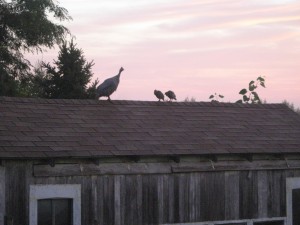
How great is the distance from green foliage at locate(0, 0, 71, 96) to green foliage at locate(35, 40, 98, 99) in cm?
108

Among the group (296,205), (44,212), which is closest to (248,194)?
(296,205)

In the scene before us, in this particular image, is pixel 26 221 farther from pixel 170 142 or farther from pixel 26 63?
pixel 26 63

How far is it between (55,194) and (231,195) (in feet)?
15.5

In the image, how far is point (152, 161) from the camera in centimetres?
1923

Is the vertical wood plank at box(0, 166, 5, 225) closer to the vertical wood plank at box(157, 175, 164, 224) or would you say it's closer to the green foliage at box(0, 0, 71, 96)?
the vertical wood plank at box(157, 175, 164, 224)

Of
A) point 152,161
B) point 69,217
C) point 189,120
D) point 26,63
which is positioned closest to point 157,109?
point 189,120

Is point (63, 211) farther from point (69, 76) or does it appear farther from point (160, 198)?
point (69, 76)

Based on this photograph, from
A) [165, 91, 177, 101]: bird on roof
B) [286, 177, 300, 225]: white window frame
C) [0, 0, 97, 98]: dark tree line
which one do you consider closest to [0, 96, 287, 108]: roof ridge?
[165, 91, 177, 101]: bird on roof

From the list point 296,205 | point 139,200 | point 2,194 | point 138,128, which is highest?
point 138,128

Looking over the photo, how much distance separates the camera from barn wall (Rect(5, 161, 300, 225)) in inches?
689

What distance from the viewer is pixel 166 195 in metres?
19.4

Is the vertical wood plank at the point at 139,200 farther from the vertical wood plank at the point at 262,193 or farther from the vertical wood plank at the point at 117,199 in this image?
the vertical wood plank at the point at 262,193

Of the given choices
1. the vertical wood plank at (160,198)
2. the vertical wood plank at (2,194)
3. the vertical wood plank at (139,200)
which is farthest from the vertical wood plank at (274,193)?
the vertical wood plank at (2,194)

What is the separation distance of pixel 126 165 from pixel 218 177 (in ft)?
8.44
